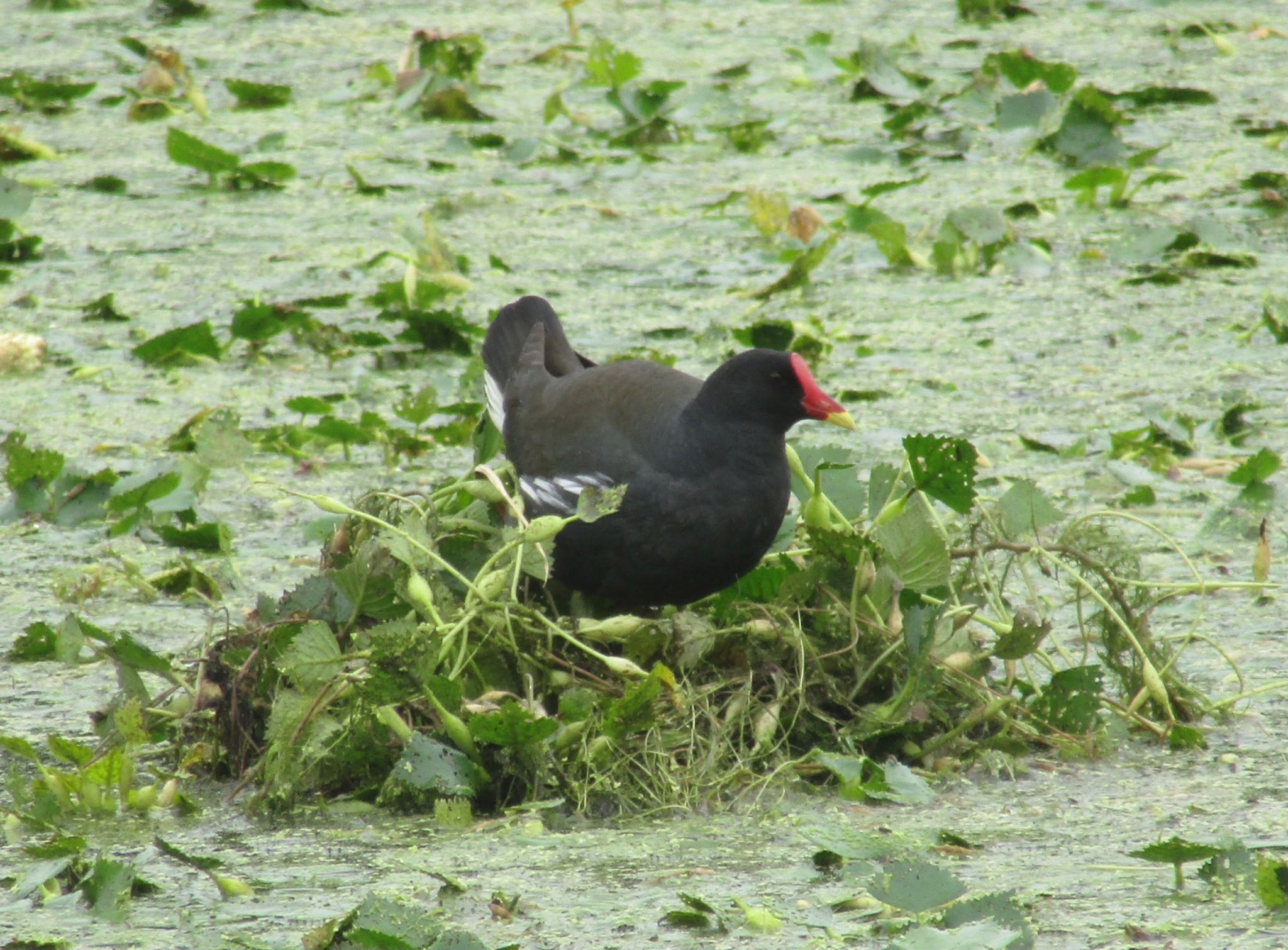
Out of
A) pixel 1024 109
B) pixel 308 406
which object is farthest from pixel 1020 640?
pixel 1024 109

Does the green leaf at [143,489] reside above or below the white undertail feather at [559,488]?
below

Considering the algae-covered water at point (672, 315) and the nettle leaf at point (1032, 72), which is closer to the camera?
the algae-covered water at point (672, 315)

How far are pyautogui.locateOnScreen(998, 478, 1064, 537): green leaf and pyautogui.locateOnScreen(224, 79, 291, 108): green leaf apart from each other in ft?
14.8

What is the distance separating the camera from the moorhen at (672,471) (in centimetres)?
293

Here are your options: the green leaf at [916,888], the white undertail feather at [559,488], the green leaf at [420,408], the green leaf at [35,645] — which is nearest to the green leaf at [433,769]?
the white undertail feather at [559,488]

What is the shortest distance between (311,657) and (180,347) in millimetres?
2235

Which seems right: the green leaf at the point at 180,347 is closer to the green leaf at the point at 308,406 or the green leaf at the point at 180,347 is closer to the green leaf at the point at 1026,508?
the green leaf at the point at 308,406

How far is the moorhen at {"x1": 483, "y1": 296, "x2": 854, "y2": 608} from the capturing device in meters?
2.93

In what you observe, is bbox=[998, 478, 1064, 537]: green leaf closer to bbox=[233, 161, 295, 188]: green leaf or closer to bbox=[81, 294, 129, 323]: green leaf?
bbox=[81, 294, 129, 323]: green leaf

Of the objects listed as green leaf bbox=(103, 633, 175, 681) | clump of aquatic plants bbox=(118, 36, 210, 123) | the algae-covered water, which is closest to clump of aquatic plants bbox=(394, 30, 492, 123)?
the algae-covered water

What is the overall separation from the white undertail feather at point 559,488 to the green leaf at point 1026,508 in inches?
25.3

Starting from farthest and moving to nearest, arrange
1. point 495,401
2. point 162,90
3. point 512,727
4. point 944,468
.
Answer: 1. point 162,90
2. point 495,401
3. point 944,468
4. point 512,727

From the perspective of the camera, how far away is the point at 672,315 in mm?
5141

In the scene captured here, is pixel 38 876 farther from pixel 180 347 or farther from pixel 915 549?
pixel 180 347
